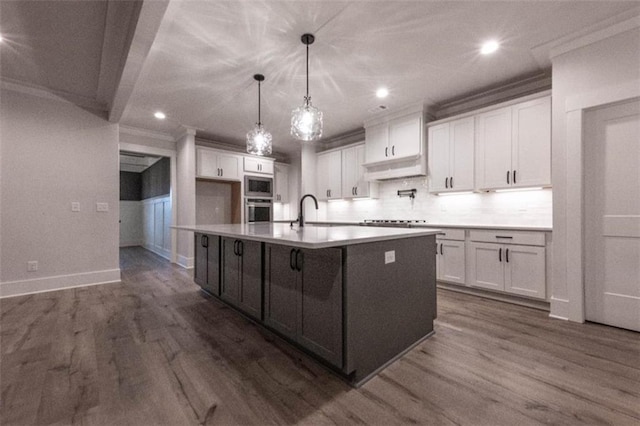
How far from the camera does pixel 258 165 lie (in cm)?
634

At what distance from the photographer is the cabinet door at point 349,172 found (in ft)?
17.8

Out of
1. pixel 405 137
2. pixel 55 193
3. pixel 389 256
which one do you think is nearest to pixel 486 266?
pixel 389 256

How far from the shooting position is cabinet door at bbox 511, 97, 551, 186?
10.2 ft

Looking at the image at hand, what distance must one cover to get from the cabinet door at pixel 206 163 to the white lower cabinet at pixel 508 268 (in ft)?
15.6

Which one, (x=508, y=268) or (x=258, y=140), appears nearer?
(x=508, y=268)

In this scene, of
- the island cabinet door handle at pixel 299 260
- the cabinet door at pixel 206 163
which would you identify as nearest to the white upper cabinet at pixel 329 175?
the cabinet door at pixel 206 163

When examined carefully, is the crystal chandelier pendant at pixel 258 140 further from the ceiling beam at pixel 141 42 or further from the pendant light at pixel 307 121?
the ceiling beam at pixel 141 42

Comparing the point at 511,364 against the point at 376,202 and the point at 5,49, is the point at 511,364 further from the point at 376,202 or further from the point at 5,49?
the point at 5,49

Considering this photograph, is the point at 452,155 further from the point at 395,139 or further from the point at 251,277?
the point at 251,277

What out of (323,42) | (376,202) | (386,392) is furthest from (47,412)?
(376,202)

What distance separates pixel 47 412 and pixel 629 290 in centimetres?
425

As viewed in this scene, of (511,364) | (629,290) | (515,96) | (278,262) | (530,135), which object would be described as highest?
(515,96)

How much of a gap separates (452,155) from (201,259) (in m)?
3.71

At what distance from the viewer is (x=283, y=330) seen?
2141mm
